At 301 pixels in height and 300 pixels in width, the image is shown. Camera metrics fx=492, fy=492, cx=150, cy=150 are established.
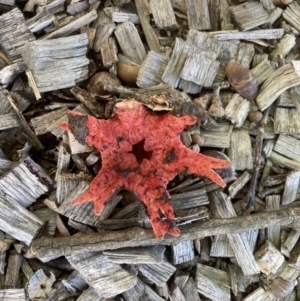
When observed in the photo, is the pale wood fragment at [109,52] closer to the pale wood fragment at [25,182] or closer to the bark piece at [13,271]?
the pale wood fragment at [25,182]

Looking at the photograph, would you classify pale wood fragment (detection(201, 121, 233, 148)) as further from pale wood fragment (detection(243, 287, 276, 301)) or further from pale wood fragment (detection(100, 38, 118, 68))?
pale wood fragment (detection(243, 287, 276, 301))

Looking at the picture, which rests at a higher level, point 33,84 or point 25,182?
point 33,84

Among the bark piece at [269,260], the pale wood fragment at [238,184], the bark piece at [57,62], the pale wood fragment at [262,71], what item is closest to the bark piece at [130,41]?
the bark piece at [57,62]

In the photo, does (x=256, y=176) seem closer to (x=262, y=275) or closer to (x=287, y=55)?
(x=262, y=275)

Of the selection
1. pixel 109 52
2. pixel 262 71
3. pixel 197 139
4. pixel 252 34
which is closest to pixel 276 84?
pixel 262 71

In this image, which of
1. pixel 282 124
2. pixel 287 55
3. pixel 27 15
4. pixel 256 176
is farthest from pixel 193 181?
pixel 27 15

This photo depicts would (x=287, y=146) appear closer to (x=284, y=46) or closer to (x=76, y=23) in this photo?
(x=284, y=46)

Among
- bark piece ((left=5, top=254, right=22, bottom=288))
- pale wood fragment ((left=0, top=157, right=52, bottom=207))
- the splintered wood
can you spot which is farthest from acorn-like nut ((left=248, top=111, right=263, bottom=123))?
bark piece ((left=5, top=254, right=22, bottom=288))
